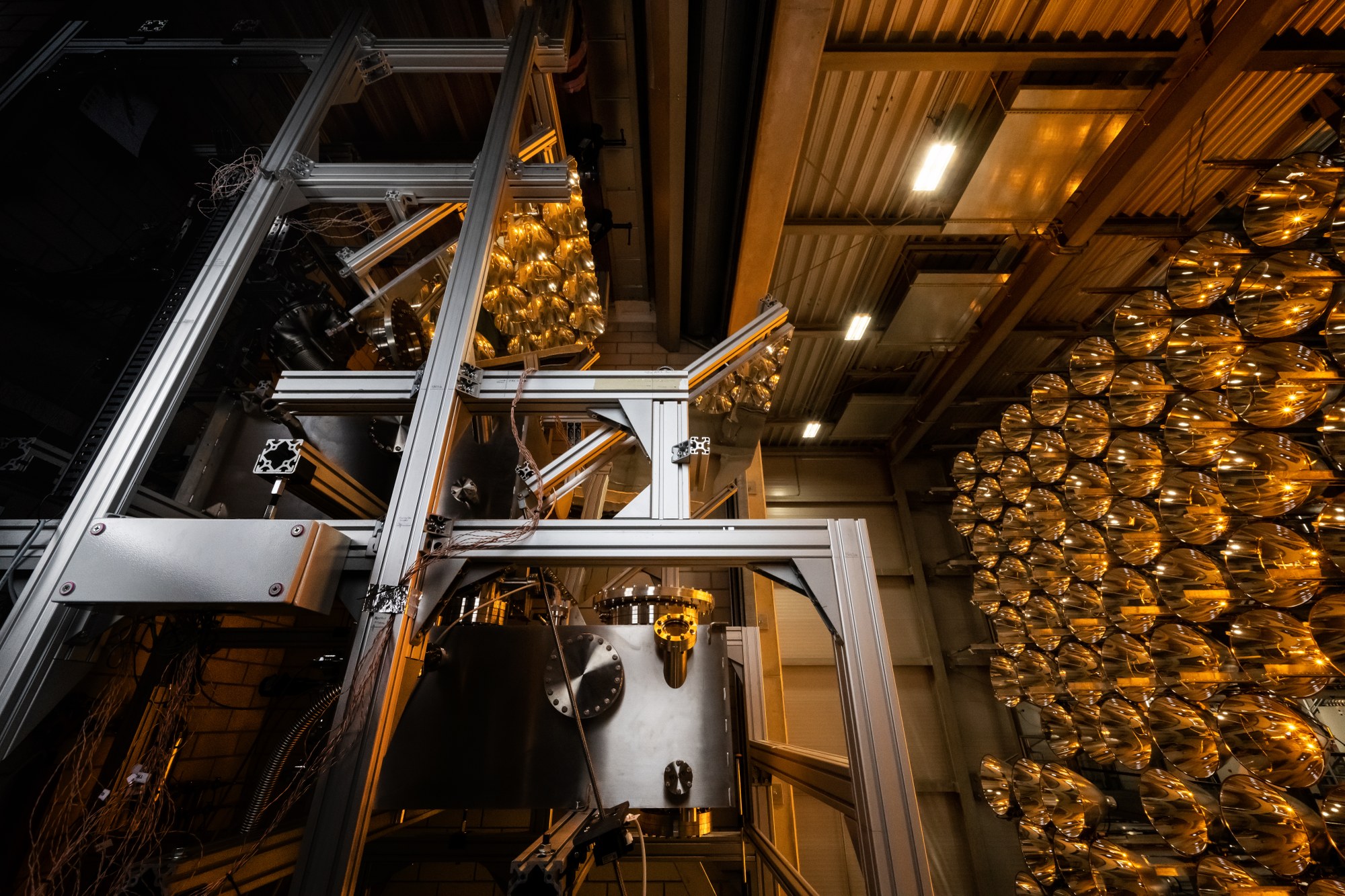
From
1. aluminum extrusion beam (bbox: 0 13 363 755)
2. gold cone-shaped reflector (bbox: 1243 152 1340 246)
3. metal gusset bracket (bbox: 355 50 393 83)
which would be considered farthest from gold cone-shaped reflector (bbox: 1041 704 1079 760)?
metal gusset bracket (bbox: 355 50 393 83)

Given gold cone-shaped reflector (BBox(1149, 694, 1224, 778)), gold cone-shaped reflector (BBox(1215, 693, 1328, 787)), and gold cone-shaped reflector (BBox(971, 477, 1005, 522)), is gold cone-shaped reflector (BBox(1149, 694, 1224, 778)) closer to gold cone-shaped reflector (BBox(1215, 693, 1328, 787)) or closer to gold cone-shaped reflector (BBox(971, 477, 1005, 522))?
gold cone-shaped reflector (BBox(1215, 693, 1328, 787))

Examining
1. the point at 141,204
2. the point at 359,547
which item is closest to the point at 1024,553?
the point at 359,547

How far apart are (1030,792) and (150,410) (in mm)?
4560

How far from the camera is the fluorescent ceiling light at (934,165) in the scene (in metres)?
3.52

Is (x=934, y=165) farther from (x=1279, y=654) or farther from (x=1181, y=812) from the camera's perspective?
(x=1181, y=812)

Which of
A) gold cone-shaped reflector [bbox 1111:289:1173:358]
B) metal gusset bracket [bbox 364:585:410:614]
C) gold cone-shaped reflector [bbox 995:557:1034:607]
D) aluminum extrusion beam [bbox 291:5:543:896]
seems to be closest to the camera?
aluminum extrusion beam [bbox 291:5:543:896]

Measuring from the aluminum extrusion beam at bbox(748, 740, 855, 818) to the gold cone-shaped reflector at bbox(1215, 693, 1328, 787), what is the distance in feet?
5.85

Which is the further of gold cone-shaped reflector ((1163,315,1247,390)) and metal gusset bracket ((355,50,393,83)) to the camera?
gold cone-shaped reflector ((1163,315,1247,390))

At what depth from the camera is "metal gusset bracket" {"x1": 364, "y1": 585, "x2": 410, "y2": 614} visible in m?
1.26

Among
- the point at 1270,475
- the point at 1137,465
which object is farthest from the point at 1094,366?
the point at 1270,475

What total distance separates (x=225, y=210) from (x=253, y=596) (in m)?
1.64

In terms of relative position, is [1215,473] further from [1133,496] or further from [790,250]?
[790,250]

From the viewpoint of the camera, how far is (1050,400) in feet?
11.0

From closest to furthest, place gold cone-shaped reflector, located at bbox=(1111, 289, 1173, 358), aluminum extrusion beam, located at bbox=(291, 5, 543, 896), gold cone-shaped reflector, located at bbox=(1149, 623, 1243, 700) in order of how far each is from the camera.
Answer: aluminum extrusion beam, located at bbox=(291, 5, 543, 896), gold cone-shaped reflector, located at bbox=(1149, 623, 1243, 700), gold cone-shaped reflector, located at bbox=(1111, 289, 1173, 358)
